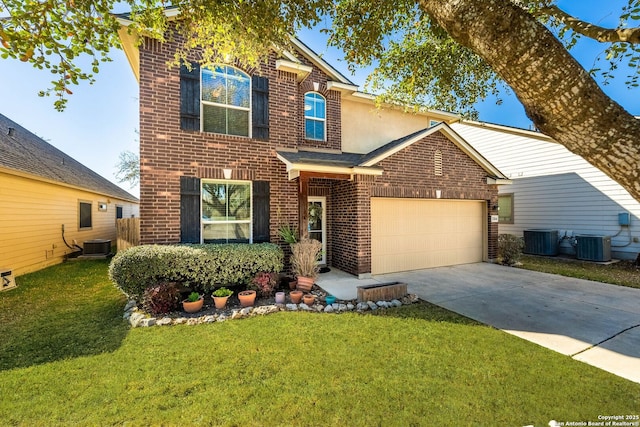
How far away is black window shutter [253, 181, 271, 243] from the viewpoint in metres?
7.76

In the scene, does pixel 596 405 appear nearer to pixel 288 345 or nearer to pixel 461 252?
pixel 288 345

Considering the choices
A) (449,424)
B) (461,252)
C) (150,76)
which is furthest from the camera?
(461,252)

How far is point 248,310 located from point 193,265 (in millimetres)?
1727

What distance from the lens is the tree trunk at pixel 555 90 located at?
204cm

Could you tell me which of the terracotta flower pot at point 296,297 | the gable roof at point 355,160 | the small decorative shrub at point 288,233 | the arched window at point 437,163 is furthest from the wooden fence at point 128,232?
the arched window at point 437,163

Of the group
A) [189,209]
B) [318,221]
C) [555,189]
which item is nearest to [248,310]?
[189,209]

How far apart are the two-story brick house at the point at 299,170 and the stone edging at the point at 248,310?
2.03m

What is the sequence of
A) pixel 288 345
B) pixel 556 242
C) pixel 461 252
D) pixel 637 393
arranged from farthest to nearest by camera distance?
1. pixel 556 242
2. pixel 461 252
3. pixel 288 345
4. pixel 637 393

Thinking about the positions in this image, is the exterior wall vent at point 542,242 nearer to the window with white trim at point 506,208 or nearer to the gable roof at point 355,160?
the window with white trim at point 506,208

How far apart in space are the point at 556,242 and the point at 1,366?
16.6 meters

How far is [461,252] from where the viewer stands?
33.7ft

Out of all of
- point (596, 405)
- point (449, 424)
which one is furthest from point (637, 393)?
point (449, 424)

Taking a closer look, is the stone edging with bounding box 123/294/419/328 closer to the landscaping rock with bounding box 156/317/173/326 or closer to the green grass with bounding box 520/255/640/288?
the landscaping rock with bounding box 156/317/173/326

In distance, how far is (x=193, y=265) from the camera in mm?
6230
